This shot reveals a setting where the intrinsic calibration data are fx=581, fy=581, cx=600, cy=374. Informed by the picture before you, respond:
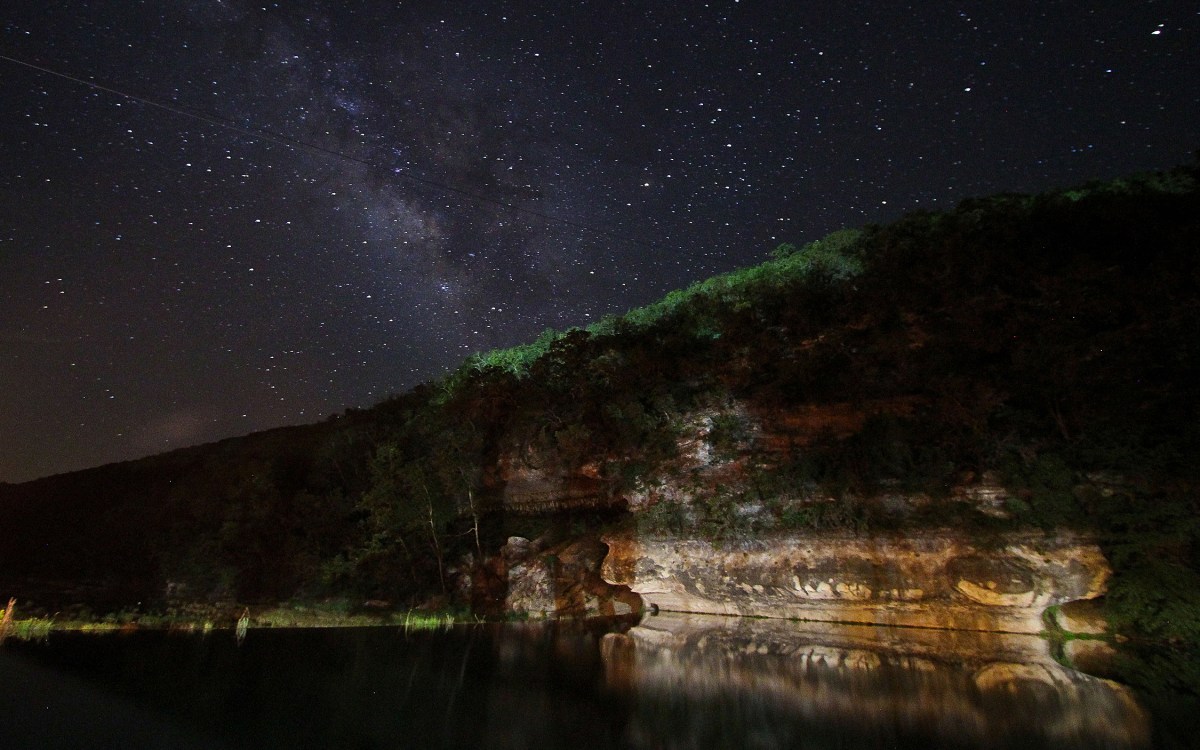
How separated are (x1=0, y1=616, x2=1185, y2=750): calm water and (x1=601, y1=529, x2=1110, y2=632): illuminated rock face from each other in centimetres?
68

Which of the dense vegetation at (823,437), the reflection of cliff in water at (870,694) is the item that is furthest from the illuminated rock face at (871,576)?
the reflection of cliff in water at (870,694)

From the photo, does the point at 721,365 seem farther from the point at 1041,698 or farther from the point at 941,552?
Answer: the point at 1041,698

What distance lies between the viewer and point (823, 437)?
16812 mm

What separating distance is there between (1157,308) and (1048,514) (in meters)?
4.86

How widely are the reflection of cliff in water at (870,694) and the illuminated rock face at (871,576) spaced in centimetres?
64

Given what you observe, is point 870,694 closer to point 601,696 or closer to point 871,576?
point 601,696

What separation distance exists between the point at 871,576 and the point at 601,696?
8201mm

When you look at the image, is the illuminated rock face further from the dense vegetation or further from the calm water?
the calm water

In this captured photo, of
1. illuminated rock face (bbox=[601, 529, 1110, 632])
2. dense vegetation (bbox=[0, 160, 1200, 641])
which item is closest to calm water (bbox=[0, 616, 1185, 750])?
illuminated rock face (bbox=[601, 529, 1110, 632])

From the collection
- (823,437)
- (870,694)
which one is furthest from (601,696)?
(823,437)

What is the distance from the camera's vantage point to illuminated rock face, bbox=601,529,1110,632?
12.4m

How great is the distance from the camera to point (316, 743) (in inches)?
320

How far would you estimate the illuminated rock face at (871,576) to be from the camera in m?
12.4

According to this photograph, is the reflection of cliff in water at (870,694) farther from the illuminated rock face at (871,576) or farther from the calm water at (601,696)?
the illuminated rock face at (871,576)
